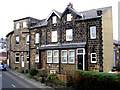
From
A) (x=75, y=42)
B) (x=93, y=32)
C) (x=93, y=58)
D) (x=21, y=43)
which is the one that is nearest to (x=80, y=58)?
(x=93, y=58)

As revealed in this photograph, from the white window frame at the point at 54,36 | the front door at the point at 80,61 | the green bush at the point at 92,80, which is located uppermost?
the white window frame at the point at 54,36

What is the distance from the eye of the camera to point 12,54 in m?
32.9

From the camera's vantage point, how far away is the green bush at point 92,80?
13001 mm

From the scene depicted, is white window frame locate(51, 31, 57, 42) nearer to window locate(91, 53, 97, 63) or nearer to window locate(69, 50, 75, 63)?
window locate(69, 50, 75, 63)

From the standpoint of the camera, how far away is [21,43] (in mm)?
30406

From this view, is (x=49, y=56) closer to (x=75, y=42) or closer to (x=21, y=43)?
(x=75, y=42)

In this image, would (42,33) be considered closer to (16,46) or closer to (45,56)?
(45,56)

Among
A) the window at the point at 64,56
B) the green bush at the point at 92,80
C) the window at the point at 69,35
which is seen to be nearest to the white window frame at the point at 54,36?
the window at the point at 69,35

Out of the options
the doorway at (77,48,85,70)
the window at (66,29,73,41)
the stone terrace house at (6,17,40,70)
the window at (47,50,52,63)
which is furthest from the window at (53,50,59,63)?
the stone terrace house at (6,17,40,70)

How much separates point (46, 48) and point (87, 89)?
10.7 meters

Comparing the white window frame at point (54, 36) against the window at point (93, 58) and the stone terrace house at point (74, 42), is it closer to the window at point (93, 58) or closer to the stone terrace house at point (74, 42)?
the stone terrace house at point (74, 42)

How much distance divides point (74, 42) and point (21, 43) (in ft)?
41.7

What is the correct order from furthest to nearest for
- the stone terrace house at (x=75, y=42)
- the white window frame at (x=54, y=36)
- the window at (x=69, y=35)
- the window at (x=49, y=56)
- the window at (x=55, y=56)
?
the white window frame at (x=54, y=36)
the window at (x=49, y=56)
the window at (x=55, y=56)
the window at (x=69, y=35)
the stone terrace house at (x=75, y=42)

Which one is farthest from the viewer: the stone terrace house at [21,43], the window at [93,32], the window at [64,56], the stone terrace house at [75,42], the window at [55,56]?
the stone terrace house at [21,43]
